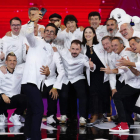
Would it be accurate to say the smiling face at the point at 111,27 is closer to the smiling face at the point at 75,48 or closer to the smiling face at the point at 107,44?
the smiling face at the point at 107,44

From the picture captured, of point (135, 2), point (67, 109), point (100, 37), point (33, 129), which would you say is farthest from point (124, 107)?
point (135, 2)

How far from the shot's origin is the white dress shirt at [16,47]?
5052 mm

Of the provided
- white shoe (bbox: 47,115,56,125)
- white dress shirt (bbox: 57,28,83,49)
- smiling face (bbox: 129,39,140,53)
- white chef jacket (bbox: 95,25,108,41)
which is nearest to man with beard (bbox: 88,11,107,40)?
white chef jacket (bbox: 95,25,108,41)

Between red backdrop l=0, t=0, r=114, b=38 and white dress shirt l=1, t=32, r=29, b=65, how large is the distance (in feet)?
7.73

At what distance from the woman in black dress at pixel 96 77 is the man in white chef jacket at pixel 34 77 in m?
1.48

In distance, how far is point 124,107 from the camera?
4527 mm

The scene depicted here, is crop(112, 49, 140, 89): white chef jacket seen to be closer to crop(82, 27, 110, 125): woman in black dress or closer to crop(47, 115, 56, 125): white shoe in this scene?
crop(82, 27, 110, 125): woman in black dress

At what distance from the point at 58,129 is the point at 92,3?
4082 millimetres

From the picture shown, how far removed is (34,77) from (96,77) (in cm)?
171

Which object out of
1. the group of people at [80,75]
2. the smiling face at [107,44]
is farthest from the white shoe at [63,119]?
the smiling face at [107,44]

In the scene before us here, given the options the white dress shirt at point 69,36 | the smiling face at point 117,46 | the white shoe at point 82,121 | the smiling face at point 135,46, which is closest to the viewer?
the smiling face at point 135,46

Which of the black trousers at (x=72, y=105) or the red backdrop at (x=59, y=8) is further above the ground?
the red backdrop at (x=59, y=8)

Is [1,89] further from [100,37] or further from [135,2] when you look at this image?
[135,2]

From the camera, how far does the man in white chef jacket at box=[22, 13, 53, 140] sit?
126 inches
